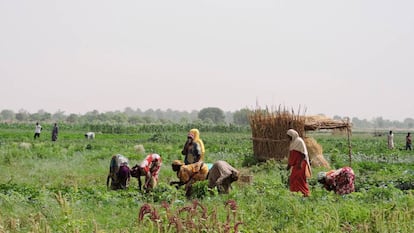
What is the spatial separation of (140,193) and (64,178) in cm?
403

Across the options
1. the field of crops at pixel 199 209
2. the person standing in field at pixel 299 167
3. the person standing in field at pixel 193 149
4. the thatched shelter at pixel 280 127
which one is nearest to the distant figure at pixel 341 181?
the person standing in field at pixel 299 167

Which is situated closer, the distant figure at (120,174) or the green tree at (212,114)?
the distant figure at (120,174)

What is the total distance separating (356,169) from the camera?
16375 millimetres

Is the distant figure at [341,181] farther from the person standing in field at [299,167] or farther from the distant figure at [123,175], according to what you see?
the distant figure at [123,175]

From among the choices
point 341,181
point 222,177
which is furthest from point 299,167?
point 222,177

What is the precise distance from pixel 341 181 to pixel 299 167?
0.85 metres

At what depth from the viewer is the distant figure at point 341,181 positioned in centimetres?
970

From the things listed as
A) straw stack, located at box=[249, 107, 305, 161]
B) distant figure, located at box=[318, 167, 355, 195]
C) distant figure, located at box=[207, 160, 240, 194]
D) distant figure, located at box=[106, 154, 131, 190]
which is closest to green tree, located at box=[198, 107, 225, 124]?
straw stack, located at box=[249, 107, 305, 161]

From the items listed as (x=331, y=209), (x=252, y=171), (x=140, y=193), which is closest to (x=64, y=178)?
(x=140, y=193)

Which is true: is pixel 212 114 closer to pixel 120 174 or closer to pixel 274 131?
pixel 274 131

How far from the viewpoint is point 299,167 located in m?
9.73

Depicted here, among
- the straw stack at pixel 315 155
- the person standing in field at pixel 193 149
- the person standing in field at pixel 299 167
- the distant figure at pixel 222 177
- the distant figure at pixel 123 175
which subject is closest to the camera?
the distant figure at pixel 222 177

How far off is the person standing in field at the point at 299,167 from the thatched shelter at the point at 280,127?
6.69 m

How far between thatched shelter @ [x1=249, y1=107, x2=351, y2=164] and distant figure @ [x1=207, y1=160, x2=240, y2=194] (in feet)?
25.1
